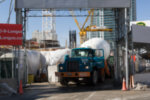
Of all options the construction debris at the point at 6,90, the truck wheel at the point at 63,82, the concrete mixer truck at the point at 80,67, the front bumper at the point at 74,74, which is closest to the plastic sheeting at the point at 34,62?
the truck wheel at the point at 63,82

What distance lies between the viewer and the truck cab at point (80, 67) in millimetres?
15974

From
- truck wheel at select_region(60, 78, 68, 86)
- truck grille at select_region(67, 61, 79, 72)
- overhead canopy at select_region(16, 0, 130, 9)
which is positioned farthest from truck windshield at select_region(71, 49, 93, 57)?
overhead canopy at select_region(16, 0, 130, 9)

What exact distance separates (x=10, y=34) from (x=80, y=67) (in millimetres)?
5513

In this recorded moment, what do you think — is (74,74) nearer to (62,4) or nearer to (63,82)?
(63,82)

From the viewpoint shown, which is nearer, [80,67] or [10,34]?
[10,34]

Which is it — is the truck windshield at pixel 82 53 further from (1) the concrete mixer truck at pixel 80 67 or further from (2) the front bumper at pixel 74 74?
(2) the front bumper at pixel 74 74

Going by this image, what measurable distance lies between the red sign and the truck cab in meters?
4.13

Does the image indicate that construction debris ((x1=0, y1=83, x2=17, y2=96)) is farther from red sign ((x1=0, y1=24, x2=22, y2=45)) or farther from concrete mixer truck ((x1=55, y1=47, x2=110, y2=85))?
concrete mixer truck ((x1=55, y1=47, x2=110, y2=85))

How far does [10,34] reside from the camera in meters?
14.0

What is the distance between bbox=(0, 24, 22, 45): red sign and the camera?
13.8 meters

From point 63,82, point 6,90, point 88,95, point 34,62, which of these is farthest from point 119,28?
point 34,62

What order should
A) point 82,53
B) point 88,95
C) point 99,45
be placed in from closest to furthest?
1. point 88,95
2. point 82,53
3. point 99,45

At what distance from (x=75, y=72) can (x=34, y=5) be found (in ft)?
17.9

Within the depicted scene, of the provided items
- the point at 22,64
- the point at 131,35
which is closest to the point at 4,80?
the point at 22,64
